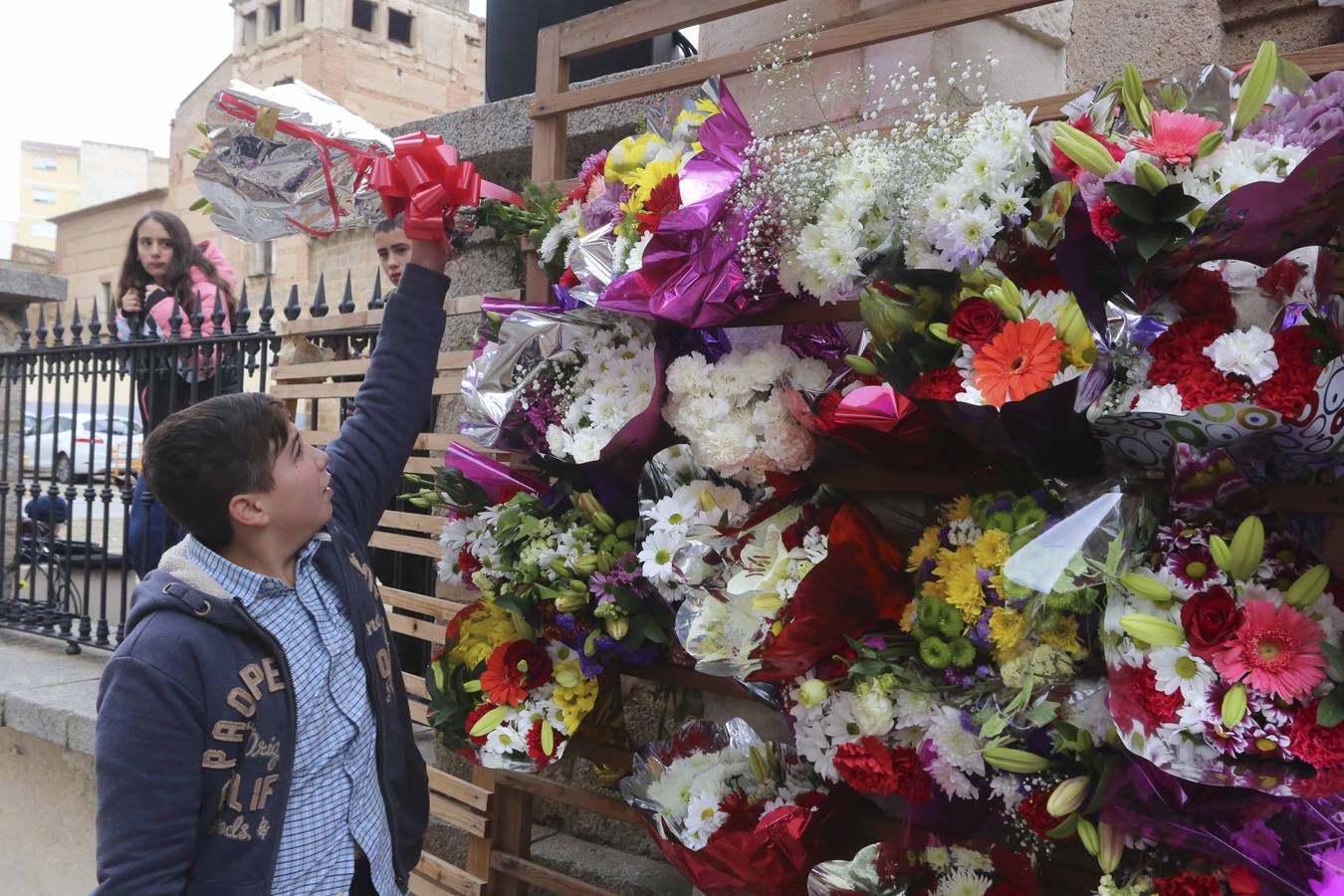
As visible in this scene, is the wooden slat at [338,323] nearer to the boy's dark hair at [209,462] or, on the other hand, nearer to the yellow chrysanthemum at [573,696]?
the boy's dark hair at [209,462]

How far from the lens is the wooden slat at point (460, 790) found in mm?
2441

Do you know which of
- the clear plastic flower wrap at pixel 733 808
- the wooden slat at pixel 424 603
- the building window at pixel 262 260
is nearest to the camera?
the clear plastic flower wrap at pixel 733 808

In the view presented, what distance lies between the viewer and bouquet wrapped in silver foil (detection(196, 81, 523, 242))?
6.97ft

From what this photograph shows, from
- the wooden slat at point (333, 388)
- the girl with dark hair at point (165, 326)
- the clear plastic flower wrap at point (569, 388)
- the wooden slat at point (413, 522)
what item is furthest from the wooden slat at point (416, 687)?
the girl with dark hair at point (165, 326)

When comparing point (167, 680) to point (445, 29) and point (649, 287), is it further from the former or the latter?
point (445, 29)

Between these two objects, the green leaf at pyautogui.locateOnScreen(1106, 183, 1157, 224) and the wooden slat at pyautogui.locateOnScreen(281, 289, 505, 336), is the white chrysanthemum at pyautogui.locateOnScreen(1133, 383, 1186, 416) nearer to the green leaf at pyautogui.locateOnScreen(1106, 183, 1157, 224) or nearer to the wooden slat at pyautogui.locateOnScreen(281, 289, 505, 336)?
the green leaf at pyautogui.locateOnScreen(1106, 183, 1157, 224)

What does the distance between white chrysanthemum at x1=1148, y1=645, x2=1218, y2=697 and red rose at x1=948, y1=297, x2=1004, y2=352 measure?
44 cm

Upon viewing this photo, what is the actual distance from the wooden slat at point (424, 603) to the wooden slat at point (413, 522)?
18cm

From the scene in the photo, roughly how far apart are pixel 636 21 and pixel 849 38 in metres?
0.53

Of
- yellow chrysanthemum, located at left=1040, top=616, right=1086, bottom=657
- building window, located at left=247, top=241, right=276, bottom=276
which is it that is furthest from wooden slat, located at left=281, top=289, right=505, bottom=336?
building window, located at left=247, top=241, right=276, bottom=276

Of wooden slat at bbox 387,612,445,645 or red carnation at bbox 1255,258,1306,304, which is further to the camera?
wooden slat at bbox 387,612,445,645

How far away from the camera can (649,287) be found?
179cm

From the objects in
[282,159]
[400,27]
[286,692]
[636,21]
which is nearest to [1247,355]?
[636,21]

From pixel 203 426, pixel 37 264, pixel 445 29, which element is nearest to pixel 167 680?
pixel 203 426
